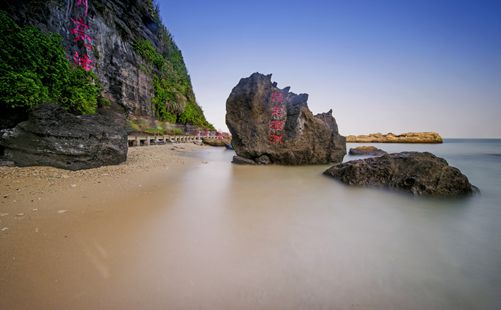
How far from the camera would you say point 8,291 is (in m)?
1.37

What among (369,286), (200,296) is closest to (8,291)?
(200,296)

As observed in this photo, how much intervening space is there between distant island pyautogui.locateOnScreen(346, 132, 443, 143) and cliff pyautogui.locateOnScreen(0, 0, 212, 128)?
38456 millimetres

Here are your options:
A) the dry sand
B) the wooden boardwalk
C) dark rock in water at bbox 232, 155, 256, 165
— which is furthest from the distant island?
the dry sand

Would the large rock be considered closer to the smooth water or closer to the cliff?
the smooth water

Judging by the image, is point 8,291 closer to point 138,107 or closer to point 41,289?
point 41,289

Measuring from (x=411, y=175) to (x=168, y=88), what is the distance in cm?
2696

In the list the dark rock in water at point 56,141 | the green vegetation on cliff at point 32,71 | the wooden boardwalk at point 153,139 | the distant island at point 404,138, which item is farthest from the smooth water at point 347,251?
the distant island at point 404,138

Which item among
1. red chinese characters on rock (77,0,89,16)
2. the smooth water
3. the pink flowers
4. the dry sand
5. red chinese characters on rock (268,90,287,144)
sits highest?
red chinese characters on rock (77,0,89,16)

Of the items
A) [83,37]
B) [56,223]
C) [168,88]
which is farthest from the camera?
[168,88]

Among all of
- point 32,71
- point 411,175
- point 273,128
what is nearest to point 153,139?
point 32,71

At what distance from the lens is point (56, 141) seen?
199 inches

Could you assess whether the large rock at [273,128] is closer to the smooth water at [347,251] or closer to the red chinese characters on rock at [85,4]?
the smooth water at [347,251]

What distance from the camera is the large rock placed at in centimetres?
884

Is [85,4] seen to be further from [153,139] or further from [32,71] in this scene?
[32,71]
